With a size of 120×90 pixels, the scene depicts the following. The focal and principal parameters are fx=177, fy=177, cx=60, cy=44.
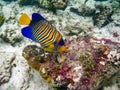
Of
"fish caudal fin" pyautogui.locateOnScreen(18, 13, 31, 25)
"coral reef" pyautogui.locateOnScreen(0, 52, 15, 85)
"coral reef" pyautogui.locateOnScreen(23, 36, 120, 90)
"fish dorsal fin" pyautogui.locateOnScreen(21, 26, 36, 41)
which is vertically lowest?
"coral reef" pyautogui.locateOnScreen(0, 52, 15, 85)

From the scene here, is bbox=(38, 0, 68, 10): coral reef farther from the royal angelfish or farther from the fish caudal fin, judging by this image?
the fish caudal fin

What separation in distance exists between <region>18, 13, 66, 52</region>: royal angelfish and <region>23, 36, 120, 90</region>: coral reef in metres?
0.60

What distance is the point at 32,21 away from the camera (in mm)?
2920

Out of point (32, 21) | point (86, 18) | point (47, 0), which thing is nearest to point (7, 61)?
point (32, 21)

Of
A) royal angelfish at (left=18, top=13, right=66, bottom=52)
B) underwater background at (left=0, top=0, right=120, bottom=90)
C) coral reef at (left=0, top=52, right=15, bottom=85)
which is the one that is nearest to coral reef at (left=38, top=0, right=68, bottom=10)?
underwater background at (left=0, top=0, right=120, bottom=90)

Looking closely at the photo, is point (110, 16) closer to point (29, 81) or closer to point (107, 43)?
point (107, 43)

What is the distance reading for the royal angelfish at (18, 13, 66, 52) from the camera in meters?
2.78

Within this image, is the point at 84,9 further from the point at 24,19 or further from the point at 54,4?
the point at 24,19

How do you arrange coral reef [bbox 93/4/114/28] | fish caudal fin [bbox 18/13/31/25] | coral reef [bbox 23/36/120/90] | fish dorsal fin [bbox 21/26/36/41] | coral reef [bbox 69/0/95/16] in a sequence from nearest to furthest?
fish caudal fin [bbox 18/13/31/25], fish dorsal fin [bbox 21/26/36/41], coral reef [bbox 23/36/120/90], coral reef [bbox 93/4/114/28], coral reef [bbox 69/0/95/16]

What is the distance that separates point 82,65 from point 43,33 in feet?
3.25

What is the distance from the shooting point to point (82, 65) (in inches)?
130

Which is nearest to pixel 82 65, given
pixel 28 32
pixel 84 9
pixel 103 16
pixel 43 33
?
pixel 43 33

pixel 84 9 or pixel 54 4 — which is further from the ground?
pixel 54 4

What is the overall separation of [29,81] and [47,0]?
128 inches
